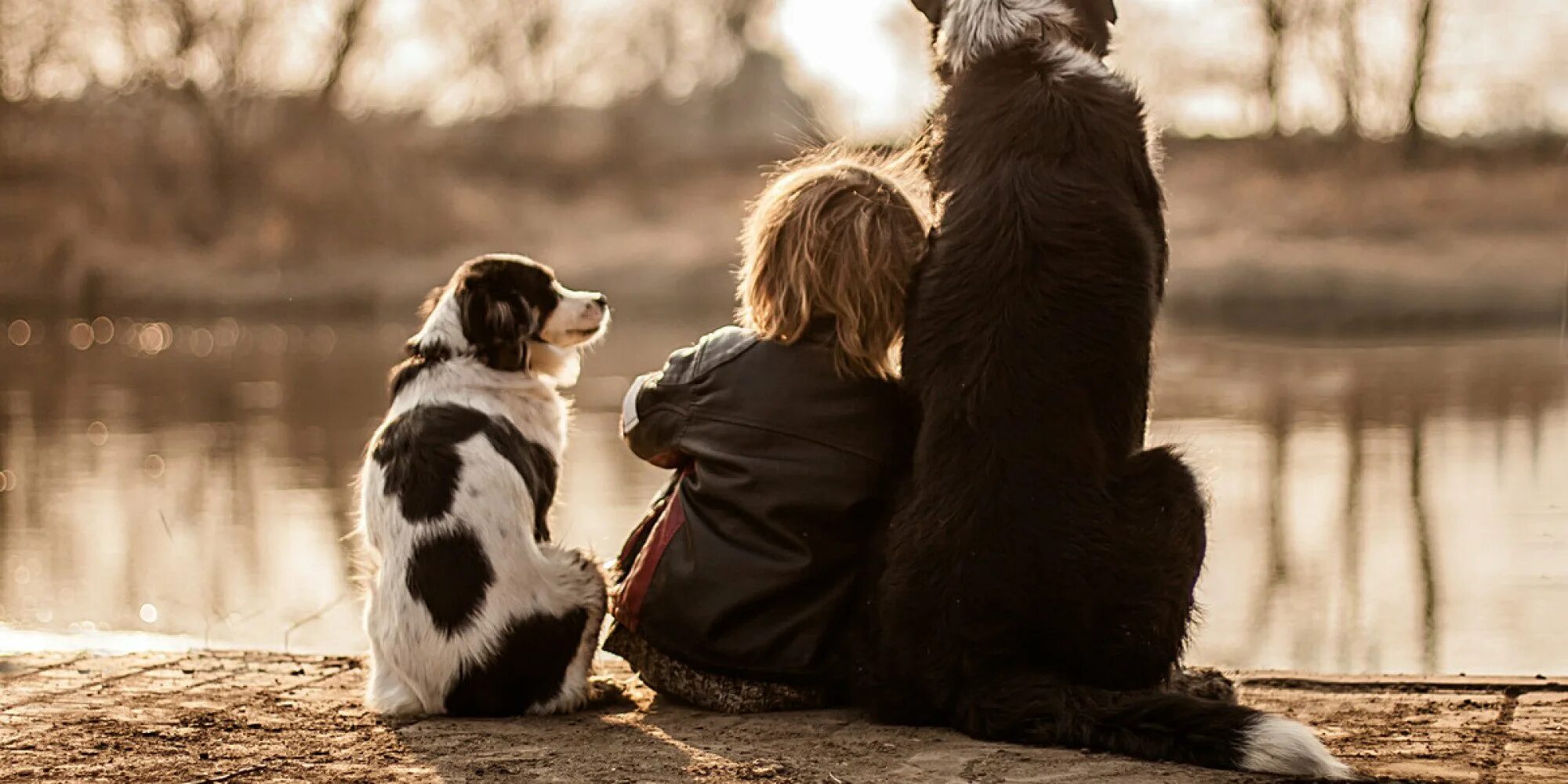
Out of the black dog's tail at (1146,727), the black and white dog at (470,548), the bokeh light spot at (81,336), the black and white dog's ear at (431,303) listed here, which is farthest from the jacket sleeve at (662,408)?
the bokeh light spot at (81,336)

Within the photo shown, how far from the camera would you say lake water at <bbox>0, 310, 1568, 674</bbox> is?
6.29 metres

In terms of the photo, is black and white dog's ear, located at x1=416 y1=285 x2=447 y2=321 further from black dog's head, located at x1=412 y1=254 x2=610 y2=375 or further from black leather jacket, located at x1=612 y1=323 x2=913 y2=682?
black leather jacket, located at x1=612 y1=323 x2=913 y2=682

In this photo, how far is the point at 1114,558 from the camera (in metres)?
3.81

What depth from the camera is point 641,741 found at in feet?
13.3

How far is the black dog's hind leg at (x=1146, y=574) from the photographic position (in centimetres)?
382

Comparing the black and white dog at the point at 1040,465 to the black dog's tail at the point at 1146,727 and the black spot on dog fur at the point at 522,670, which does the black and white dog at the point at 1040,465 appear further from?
the black spot on dog fur at the point at 522,670

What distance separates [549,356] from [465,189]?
877 inches

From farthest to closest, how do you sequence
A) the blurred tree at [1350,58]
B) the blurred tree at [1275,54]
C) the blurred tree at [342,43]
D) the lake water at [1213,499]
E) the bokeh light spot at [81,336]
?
1. the blurred tree at [342,43]
2. the blurred tree at [1275,54]
3. the blurred tree at [1350,58]
4. the bokeh light spot at [81,336]
5. the lake water at [1213,499]

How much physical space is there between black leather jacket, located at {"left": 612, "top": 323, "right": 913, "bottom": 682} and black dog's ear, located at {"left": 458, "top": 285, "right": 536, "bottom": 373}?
54cm

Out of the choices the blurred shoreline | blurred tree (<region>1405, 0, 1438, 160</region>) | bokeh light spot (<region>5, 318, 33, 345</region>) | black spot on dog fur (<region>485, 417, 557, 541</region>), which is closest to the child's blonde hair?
black spot on dog fur (<region>485, 417, 557, 541</region>)

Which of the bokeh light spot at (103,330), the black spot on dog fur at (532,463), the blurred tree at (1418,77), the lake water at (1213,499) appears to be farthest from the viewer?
the blurred tree at (1418,77)

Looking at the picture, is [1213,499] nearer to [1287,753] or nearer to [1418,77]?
[1287,753]

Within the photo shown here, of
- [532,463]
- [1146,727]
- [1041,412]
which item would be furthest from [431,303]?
[1146,727]

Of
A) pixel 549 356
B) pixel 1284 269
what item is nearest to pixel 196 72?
pixel 1284 269
